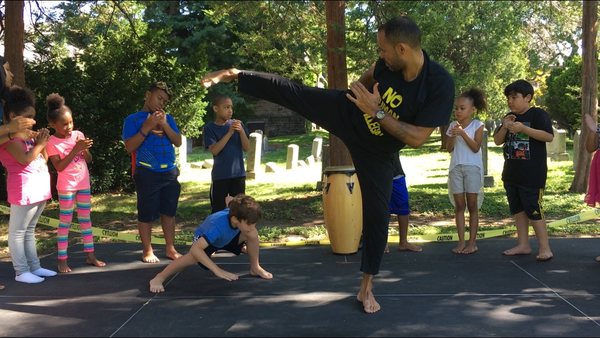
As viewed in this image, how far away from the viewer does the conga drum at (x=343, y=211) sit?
18.9 feet

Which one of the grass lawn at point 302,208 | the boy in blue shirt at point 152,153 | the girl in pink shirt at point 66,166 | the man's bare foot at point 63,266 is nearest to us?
the girl in pink shirt at point 66,166

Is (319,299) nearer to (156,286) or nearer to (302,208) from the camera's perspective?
(156,286)

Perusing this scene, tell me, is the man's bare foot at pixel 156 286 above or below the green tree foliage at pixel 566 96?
below

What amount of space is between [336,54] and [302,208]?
2.65 meters

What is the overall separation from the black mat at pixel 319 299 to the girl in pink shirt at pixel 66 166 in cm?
43

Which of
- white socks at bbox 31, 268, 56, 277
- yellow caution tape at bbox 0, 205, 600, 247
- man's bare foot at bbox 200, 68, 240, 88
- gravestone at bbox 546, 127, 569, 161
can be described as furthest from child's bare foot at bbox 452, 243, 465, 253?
gravestone at bbox 546, 127, 569, 161

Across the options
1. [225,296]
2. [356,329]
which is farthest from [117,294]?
[356,329]

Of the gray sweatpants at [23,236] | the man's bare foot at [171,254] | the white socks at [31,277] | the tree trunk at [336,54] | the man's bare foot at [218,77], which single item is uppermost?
the tree trunk at [336,54]

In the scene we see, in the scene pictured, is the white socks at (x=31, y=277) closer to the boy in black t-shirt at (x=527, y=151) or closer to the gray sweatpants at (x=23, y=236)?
the gray sweatpants at (x=23, y=236)

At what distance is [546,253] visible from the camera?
5.43 metres

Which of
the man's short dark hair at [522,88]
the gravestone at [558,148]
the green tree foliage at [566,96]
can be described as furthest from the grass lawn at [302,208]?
the green tree foliage at [566,96]

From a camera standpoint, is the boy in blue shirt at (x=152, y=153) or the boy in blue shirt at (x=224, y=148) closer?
the boy in blue shirt at (x=152, y=153)

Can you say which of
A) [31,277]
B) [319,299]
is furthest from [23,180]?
[319,299]

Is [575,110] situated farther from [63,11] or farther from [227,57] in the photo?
[63,11]
